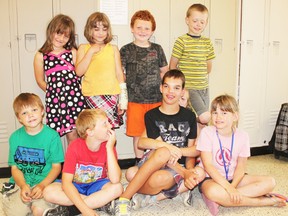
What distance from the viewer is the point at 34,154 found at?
6.38ft

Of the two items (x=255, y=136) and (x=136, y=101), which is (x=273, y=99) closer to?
(x=255, y=136)

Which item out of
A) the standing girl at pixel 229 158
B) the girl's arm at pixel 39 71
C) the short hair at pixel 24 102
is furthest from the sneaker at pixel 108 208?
the girl's arm at pixel 39 71

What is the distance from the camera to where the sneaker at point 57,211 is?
1841 millimetres

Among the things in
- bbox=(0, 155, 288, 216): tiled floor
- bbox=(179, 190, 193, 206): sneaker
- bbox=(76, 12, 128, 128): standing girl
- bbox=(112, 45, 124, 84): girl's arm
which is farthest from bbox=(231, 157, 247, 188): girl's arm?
bbox=(112, 45, 124, 84): girl's arm

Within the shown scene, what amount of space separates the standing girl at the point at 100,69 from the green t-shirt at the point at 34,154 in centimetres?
50

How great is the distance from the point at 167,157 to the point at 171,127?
0.26m

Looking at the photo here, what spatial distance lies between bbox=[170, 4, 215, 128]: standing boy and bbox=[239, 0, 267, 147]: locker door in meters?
0.50

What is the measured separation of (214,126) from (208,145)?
0.49 ft

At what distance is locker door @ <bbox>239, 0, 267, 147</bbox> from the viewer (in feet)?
9.67

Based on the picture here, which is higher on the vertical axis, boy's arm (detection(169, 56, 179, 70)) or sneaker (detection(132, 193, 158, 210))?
boy's arm (detection(169, 56, 179, 70))

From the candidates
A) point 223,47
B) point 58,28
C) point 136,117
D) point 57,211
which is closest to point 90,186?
point 57,211

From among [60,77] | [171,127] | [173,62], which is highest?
[173,62]

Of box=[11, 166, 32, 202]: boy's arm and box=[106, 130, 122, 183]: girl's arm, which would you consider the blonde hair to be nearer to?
box=[106, 130, 122, 183]: girl's arm

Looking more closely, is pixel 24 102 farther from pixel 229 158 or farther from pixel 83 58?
pixel 229 158
